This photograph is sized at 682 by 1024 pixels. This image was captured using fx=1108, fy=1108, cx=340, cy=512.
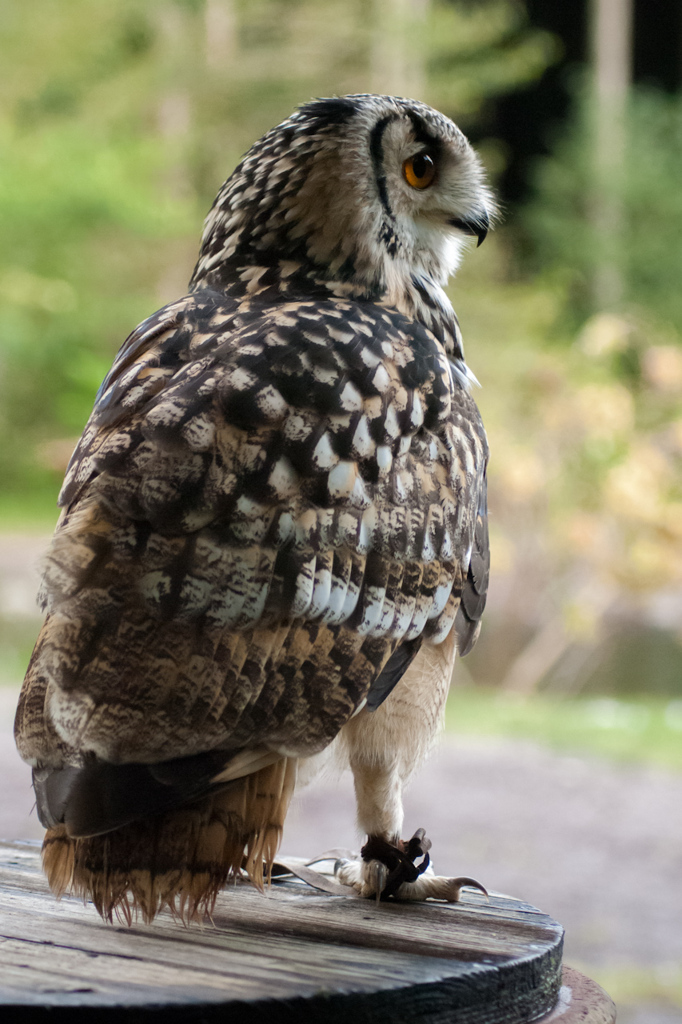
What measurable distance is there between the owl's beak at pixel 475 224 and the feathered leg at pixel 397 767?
657mm

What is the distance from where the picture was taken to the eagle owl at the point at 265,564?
120cm

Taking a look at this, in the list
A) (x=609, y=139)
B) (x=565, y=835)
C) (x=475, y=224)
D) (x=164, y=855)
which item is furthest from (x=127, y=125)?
(x=164, y=855)

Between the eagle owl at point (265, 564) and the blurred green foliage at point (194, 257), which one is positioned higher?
the blurred green foliage at point (194, 257)

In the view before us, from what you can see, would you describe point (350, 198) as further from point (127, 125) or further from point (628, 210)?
point (628, 210)

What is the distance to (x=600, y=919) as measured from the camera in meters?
4.18

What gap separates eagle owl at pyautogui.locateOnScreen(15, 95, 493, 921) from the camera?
47.4 inches

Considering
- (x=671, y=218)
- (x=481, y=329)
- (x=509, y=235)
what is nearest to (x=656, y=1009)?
(x=481, y=329)

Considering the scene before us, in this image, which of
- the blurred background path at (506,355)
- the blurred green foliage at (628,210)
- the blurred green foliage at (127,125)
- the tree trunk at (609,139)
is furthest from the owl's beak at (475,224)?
the tree trunk at (609,139)

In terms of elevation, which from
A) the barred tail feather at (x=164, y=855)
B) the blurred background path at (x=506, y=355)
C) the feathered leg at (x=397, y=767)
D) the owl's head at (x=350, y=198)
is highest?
the blurred background path at (x=506, y=355)

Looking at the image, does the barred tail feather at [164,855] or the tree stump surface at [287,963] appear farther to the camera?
the barred tail feather at [164,855]

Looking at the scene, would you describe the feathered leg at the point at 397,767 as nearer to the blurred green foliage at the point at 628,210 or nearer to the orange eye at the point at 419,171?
the orange eye at the point at 419,171

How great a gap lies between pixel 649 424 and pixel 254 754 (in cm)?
771

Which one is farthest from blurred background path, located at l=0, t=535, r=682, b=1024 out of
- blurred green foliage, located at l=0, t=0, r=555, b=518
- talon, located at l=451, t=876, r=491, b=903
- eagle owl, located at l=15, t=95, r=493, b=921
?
blurred green foliage, located at l=0, t=0, r=555, b=518

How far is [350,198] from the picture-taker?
154 cm
